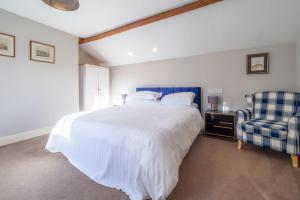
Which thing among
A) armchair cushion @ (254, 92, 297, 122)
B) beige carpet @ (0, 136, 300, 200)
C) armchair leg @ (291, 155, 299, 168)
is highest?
armchair cushion @ (254, 92, 297, 122)

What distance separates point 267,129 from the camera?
217 cm

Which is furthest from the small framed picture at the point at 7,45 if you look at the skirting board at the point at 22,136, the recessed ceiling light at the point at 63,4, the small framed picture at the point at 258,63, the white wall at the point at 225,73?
the small framed picture at the point at 258,63

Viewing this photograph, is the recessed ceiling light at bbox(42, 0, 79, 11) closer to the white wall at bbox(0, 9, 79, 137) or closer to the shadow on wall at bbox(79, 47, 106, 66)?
the white wall at bbox(0, 9, 79, 137)

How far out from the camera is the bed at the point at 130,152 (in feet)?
4.42

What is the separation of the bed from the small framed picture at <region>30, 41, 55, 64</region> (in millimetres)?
2026

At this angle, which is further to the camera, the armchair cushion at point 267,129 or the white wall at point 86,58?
the white wall at point 86,58

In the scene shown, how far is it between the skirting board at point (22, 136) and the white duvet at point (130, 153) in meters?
1.64

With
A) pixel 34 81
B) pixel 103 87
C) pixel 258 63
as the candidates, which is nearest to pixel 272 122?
pixel 258 63

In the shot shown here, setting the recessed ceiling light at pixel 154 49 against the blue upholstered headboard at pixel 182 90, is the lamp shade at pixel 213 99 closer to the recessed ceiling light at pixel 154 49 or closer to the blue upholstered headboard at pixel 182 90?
the blue upholstered headboard at pixel 182 90

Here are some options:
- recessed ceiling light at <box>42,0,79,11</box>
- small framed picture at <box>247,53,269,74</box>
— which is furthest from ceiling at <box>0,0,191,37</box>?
small framed picture at <box>247,53,269,74</box>

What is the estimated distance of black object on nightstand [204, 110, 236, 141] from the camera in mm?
3005

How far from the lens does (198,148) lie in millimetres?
2658

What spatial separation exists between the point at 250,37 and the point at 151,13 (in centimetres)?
192

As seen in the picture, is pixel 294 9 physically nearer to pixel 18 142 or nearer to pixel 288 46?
pixel 288 46
